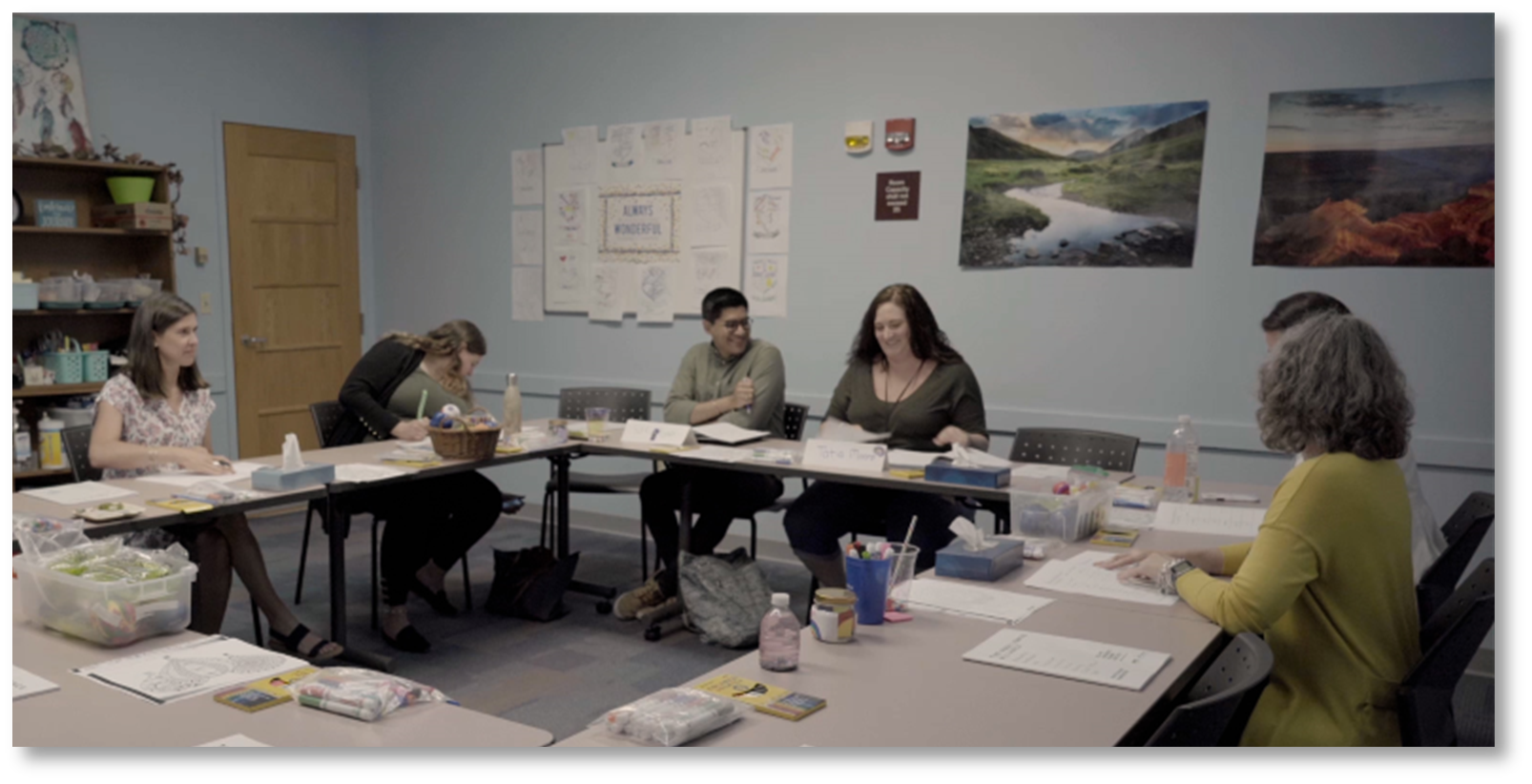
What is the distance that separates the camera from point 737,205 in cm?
532

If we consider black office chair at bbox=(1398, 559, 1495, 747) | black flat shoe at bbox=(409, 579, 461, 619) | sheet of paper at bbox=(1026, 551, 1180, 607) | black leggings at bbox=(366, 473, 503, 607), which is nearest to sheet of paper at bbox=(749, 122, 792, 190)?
black leggings at bbox=(366, 473, 503, 607)

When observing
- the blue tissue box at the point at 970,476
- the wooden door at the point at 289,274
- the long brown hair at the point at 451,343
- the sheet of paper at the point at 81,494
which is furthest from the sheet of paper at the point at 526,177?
the blue tissue box at the point at 970,476

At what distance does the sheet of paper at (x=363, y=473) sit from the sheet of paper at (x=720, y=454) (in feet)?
3.31

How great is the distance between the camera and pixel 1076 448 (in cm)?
400

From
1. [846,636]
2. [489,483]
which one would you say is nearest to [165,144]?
[489,483]

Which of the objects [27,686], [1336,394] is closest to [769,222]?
[1336,394]

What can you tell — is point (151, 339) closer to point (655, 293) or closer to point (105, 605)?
point (105, 605)

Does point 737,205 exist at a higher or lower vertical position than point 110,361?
higher

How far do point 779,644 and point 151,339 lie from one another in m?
2.51

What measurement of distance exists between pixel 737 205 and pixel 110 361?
3049 mm

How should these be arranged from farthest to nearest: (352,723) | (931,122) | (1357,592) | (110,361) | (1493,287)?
(110,361), (931,122), (1493,287), (1357,592), (352,723)

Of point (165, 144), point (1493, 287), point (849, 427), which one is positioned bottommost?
point (849, 427)
